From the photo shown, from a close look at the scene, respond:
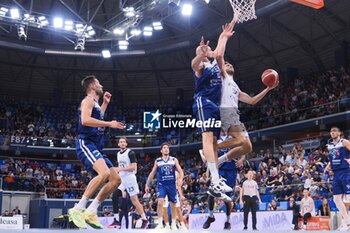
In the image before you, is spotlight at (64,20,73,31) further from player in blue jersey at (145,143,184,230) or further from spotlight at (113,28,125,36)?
player in blue jersey at (145,143,184,230)

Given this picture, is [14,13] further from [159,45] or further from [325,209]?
[325,209]

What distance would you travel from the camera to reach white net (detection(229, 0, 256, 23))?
1291cm

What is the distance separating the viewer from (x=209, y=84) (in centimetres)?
690

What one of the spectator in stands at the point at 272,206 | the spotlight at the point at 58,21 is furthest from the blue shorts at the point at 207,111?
the spotlight at the point at 58,21

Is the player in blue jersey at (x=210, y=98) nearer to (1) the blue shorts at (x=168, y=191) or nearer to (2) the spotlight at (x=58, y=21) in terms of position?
(1) the blue shorts at (x=168, y=191)

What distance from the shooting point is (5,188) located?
24688 millimetres

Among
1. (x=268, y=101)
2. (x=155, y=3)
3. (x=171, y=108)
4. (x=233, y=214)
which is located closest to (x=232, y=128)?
(x=233, y=214)

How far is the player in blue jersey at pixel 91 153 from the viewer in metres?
6.75

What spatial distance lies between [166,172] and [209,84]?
4704 millimetres

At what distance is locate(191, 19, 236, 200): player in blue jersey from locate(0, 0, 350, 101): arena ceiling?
15814 mm

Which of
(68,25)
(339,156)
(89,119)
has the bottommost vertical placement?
(339,156)

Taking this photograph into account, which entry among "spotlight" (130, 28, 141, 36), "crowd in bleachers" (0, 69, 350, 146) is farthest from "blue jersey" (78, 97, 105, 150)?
"spotlight" (130, 28, 141, 36)

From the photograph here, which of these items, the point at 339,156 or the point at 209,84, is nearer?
the point at 209,84

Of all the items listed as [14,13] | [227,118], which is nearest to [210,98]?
[227,118]
